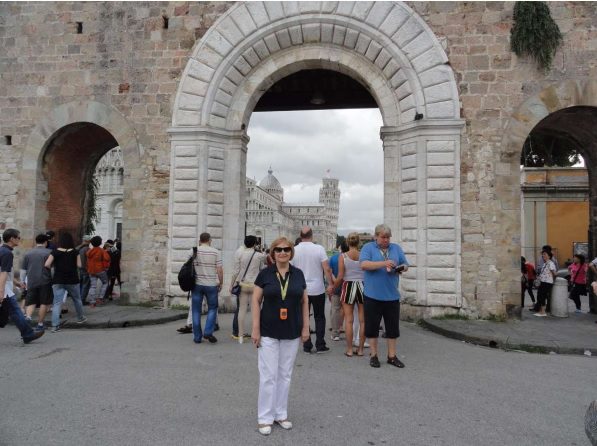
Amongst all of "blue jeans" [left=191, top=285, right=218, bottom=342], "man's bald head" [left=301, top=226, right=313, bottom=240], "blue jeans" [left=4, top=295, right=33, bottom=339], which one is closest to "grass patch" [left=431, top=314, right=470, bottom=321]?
"man's bald head" [left=301, top=226, right=313, bottom=240]

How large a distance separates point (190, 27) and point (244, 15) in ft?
4.16

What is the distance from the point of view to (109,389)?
172 inches

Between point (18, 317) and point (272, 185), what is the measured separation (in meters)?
105

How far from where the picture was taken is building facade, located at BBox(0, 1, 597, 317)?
27.9ft

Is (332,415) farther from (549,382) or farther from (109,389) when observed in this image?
(549,382)

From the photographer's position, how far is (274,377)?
351cm

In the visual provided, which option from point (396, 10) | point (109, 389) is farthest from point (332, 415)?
point (396, 10)

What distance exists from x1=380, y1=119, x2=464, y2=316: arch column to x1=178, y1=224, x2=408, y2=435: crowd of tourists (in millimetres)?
2011

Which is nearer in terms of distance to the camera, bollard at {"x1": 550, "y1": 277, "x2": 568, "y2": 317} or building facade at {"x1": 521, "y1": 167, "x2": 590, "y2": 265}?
bollard at {"x1": 550, "y1": 277, "x2": 568, "y2": 317}

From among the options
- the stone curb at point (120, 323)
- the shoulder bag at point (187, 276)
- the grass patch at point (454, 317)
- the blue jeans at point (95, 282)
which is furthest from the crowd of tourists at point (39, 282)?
the grass patch at point (454, 317)

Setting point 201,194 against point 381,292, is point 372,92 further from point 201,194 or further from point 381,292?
point 381,292

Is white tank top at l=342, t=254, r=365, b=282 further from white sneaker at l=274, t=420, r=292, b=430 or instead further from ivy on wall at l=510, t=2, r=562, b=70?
ivy on wall at l=510, t=2, r=562, b=70

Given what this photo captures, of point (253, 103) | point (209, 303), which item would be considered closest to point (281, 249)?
point (209, 303)

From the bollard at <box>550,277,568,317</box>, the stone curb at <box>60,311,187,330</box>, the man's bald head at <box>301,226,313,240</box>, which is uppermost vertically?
the man's bald head at <box>301,226,313,240</box>
